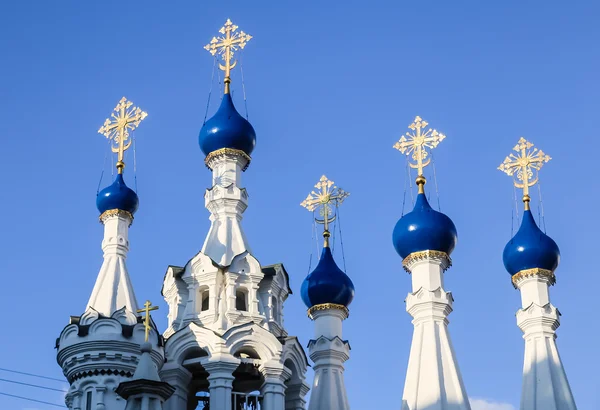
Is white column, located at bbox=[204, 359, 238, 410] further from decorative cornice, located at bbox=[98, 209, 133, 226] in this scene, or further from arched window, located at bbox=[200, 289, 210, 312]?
decorative cornice, located at bbox=[98, 209, 133, 226]

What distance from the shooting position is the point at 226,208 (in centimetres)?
1923

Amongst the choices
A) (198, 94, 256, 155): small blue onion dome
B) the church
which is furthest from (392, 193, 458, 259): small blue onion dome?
(198, 94, 256, 155): small blue onion dome

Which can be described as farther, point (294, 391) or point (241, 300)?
point (241, 300)

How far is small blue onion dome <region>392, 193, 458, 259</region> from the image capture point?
60.7 feet

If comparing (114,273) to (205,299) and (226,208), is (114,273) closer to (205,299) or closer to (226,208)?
(205,299)

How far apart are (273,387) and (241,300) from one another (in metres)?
1.61

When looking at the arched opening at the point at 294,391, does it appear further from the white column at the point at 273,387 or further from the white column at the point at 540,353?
the white column at the point at 540,353

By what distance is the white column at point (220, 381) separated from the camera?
17.0 metres

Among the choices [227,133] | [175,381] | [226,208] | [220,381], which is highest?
[227,133]

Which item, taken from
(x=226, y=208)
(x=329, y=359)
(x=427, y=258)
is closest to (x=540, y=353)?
(x=427, y=258)

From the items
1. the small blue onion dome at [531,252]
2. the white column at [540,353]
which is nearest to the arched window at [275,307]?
the white column at [540,353]

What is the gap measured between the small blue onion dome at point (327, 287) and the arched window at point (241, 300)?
2.39 m

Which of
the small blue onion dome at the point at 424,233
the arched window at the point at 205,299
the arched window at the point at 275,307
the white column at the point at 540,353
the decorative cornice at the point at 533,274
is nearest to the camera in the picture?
the arched window at the point at 205,299

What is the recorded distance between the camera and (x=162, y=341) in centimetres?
1750
